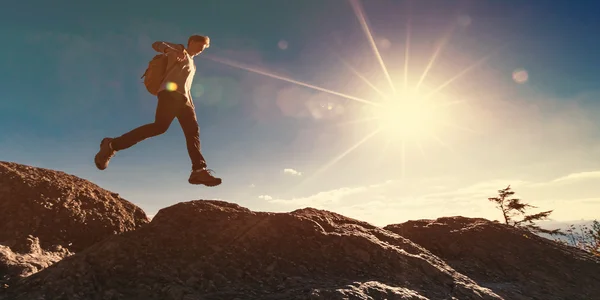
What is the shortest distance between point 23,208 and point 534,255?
34.4ft

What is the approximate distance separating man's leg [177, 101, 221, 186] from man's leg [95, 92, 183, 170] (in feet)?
0.52

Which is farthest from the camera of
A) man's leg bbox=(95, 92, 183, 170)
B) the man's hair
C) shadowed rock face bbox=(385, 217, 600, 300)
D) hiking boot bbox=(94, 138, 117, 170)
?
shadowed rock face bbox=(385, 217, 600, 300)

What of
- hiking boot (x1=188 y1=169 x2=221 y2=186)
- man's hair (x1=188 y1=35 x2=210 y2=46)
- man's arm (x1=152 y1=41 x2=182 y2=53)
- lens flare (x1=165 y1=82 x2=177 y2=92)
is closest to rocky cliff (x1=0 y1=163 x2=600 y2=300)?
hiking boot (x1=188 y1=169 x2=221 y2=186)

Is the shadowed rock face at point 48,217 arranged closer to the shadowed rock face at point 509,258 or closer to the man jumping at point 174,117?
the man jumping at point 174,117

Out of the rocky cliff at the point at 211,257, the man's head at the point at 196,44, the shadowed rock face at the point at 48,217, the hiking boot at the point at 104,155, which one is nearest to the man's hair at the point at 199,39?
the man's head at the point at 196,44

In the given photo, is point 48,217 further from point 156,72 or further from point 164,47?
point 164,47

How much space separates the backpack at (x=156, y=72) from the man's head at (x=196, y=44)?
585 millimetres

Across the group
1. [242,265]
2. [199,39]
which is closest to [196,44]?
[199,39]

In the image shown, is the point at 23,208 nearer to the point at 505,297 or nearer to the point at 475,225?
the point at 505,297

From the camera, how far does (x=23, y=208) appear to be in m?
5.22

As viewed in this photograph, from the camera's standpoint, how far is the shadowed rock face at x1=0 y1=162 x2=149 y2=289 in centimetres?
456

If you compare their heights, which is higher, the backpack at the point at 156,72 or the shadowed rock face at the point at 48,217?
the backpack at the point at 156,72

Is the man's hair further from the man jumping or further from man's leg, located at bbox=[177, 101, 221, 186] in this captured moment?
man's leg, located at bbox=[177, 101, 221, 186]

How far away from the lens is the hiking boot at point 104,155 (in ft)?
18.7
